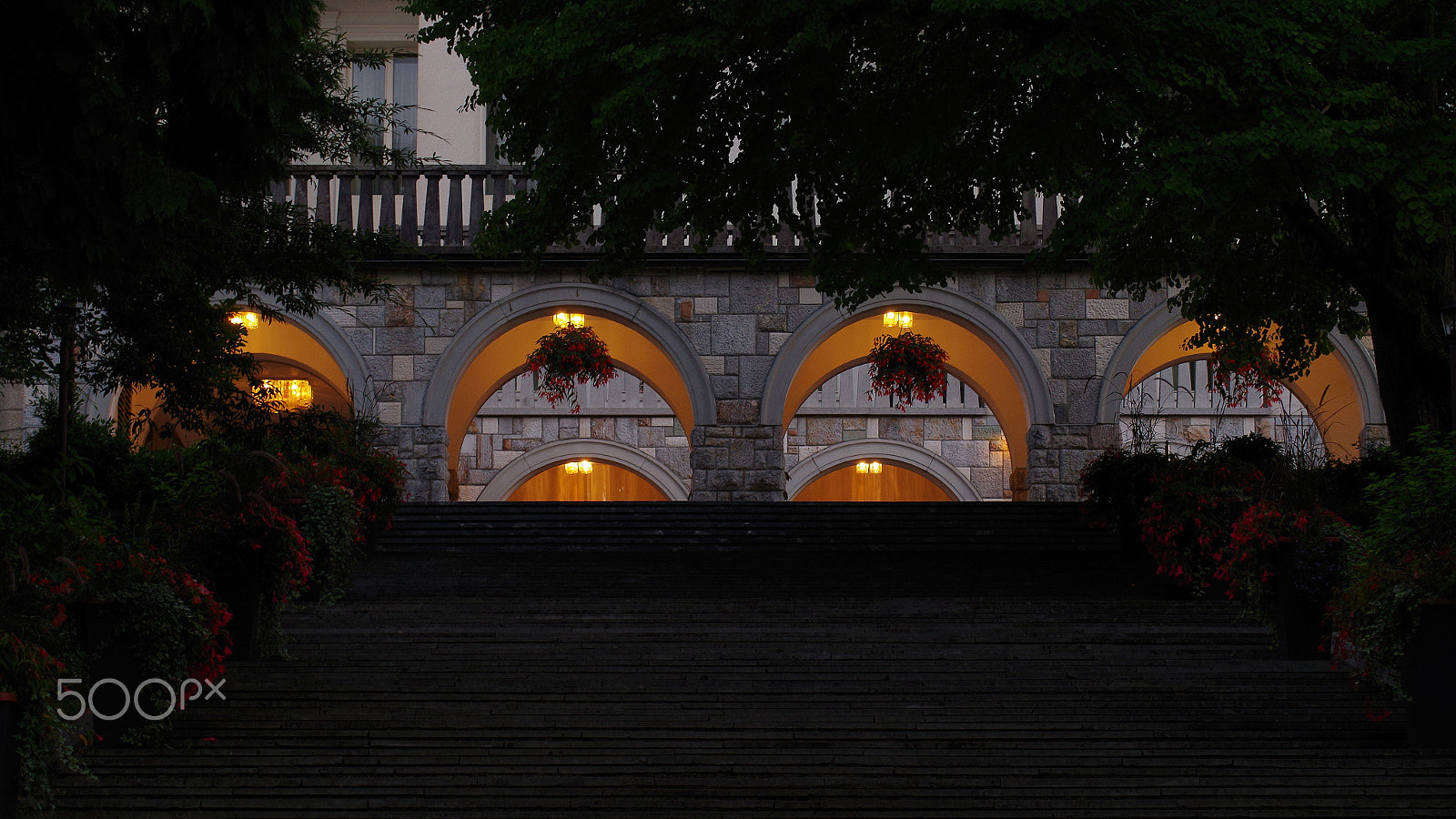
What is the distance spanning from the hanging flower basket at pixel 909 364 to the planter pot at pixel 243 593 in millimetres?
7698

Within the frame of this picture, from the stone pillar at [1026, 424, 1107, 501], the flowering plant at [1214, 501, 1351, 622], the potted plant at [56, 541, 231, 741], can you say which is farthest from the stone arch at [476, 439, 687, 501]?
the potted plant at [56, 541, 231, 741]

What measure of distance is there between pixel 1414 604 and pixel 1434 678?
325 mm

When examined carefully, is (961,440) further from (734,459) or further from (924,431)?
(734,459)

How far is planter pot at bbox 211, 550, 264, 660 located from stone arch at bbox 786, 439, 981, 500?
1450 cm

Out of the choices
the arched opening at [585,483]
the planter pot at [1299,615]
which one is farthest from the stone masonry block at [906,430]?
the planter pot at [1299,615]

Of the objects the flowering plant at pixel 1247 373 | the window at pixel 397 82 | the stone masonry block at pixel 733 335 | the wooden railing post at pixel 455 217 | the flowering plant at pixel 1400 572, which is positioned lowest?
the flowering plant at pixel 1400 572

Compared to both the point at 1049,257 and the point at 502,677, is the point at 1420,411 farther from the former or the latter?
the point at 502,677

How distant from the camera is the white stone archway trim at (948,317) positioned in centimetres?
1298

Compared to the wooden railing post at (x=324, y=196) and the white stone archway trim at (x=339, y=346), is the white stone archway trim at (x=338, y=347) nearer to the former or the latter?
the white stone archway trim at (x=339, y=346)

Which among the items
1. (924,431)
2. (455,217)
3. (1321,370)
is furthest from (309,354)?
(1321,370)

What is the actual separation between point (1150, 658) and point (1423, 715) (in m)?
1.47

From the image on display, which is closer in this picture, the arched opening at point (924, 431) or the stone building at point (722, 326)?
the stone building at point (722, 326)

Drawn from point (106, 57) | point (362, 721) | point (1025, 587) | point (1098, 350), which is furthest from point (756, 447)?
point (106, 57)

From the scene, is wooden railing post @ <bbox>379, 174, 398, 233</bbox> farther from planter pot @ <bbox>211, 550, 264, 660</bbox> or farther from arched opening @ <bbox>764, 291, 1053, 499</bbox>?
planter pot @ <bbox>211, 550, 264, 660</bbox>
